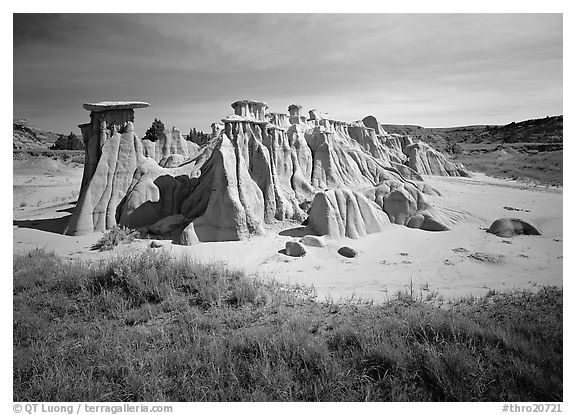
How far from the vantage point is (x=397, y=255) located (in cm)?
768

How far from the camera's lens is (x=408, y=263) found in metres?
7.07

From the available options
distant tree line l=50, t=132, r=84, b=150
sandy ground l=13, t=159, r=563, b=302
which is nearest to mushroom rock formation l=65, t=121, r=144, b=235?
sandy ground l=13, t=159, r=563, b=302

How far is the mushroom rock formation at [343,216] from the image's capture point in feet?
30.3

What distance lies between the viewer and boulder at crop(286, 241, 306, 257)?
7777 millimetres

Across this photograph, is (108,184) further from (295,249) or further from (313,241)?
(313,241)

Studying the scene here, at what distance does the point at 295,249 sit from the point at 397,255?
2.45 m

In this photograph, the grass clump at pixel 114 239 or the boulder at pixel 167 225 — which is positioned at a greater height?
the boulder at pixel 167 225

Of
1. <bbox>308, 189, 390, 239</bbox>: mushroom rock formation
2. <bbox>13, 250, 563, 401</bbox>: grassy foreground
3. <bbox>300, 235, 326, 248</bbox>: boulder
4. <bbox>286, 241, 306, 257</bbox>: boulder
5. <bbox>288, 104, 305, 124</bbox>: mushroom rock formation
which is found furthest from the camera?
<bbox>288, 104, 305, 124</bbox>: mushroom rock formation

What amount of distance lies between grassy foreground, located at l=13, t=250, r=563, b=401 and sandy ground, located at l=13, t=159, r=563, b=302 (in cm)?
125

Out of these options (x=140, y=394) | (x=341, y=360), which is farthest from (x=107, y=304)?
(x=341, y=360)

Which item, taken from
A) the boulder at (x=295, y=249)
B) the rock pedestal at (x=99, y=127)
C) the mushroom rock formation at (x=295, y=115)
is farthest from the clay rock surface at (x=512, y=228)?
the mushroom rock formation at (x=295, y=115)

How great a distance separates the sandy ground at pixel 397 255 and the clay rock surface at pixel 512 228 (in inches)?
12.1

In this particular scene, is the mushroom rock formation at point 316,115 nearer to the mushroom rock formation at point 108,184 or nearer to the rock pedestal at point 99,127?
the rock pedestal at point 99,127

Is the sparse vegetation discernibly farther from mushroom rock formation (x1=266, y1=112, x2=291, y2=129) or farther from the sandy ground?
mushroom rock formation (x1=266, y1=112, x2=291, y2=129)
